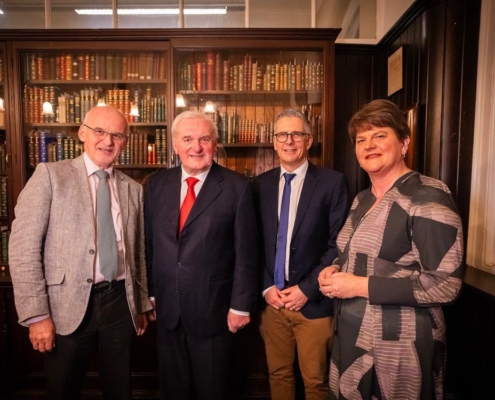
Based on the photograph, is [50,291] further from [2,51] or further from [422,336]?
[2,51]

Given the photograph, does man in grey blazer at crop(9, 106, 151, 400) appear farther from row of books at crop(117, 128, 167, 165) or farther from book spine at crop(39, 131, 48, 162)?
book spine at crop(39, 131, 48, 162)

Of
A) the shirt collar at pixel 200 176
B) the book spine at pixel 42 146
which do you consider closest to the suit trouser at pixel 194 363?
the shirt collar at pixel 200 176

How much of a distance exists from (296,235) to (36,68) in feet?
7.95

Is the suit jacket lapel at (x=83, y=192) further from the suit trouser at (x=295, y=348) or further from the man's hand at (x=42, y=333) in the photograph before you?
the suit trouser at (x=295, y=348)

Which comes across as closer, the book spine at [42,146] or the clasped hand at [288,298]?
the clasped hand at [288,298]

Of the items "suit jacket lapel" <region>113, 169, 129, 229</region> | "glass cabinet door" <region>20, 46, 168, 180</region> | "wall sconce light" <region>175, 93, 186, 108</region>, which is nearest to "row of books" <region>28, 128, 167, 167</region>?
"glass cabinet door" <region>20, 46, 168, 180</region>

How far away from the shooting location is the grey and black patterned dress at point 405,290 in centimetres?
111

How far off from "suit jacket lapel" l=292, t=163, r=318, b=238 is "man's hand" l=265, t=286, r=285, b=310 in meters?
0.30

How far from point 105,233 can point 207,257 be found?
18.3 inches

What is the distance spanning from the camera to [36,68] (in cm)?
265

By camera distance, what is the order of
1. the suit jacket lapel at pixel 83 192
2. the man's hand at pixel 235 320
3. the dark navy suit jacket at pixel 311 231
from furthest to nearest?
the dark navy suit jacket at pixel 311 231 → the man's hand at pixel 235 320 → the suit jacket lapel at pixel 83 192

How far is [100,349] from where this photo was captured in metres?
1.60

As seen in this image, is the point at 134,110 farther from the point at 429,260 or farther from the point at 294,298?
the point at 429,260

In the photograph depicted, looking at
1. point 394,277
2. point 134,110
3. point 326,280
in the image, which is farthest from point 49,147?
point 394,277
